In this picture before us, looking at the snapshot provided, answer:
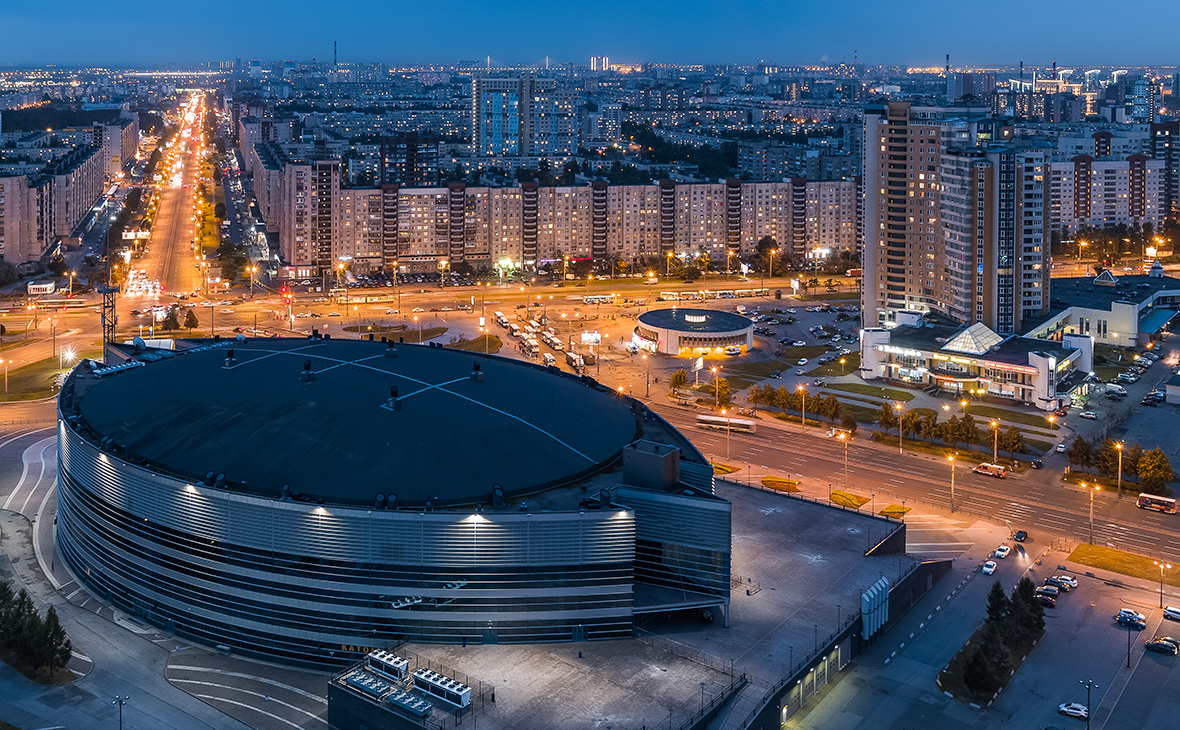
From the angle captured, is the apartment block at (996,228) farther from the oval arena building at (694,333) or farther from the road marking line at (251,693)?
the road marking line at (251,693)

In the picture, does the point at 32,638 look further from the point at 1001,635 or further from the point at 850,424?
the point at 850,424

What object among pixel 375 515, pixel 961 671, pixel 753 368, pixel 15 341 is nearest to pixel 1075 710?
pixel 961 671

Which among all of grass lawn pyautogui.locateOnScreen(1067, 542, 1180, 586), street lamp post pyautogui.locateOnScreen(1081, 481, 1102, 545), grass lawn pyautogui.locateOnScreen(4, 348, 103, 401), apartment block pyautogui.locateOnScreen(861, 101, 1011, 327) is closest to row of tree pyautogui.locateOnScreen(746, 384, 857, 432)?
street lamp post pyautogui.locateOnScreen(1081, 481, 1102, 545)

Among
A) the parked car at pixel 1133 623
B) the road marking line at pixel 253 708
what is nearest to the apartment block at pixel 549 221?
the road marking line at pixel 253 708

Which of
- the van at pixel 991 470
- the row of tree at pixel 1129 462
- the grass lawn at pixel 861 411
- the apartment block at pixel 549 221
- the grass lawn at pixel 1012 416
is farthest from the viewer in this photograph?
the apartment block at pixel 549 221

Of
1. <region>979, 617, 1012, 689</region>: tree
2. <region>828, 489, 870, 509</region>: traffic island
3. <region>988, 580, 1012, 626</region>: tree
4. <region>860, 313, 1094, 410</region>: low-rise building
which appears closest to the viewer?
<region>979, 617, 1012, 689</region>: tree

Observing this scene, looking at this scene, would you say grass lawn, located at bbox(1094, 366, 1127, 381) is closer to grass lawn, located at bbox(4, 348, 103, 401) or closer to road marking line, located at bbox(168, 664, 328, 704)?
road marking line, located at bbox(168, 664, 328, 704)
